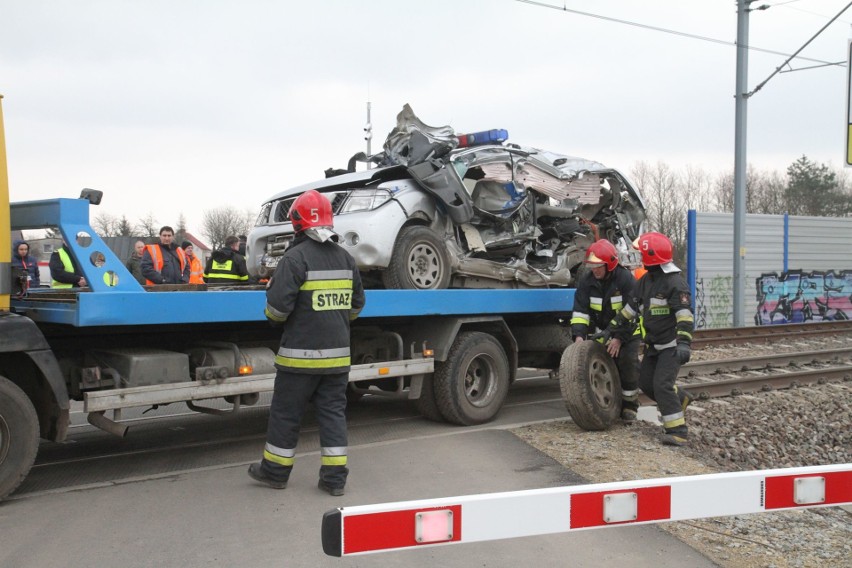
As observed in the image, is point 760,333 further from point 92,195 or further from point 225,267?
point 92,195

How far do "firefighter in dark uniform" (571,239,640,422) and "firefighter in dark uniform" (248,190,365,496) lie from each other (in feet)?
9.16

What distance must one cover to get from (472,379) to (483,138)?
9.02 feet

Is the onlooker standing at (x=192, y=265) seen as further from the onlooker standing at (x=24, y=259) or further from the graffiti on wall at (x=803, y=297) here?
the graffiti on wall at (x=803, y=297)

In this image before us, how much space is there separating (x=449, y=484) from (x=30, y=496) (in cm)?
275

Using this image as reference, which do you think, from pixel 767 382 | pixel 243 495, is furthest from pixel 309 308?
pixel 767 382

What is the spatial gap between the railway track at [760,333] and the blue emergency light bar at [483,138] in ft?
20.5

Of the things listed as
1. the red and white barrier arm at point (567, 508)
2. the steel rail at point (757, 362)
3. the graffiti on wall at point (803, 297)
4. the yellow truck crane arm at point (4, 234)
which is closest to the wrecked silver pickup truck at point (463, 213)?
the steel rail at point (757, 362)

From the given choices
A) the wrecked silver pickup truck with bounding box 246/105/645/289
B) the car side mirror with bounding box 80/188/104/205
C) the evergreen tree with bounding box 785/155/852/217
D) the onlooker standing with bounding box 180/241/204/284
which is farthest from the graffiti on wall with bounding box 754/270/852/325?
the evergreen tree with bounding box 785/155/852/217

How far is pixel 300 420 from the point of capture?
4992 millimetres

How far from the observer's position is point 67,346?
5.22 metres

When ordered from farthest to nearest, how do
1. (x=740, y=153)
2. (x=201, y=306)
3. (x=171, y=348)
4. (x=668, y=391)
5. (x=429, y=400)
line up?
(x=740, y=153), (x=429, y=400), (x=668, y=391), (x=171, y=348), (x=201, y=306)

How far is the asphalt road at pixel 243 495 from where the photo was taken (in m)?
3.96

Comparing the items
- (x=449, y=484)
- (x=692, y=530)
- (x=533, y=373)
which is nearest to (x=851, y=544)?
(x=692, y=530)

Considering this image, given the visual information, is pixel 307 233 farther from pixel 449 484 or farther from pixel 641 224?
pixel 641 224
